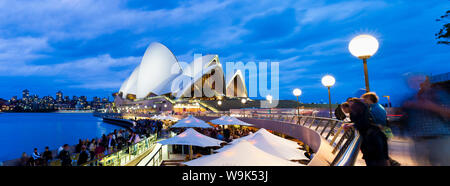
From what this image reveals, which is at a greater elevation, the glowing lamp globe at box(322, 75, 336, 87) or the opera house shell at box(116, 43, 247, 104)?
the opera house shell at box(116, 43, 247, 104)

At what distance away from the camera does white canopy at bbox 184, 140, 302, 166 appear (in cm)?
417

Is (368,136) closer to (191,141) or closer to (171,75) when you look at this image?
(191,141)

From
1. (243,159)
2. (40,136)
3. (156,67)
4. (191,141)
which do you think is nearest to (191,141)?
(191,141)

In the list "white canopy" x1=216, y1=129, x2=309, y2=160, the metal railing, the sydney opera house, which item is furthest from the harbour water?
the metal railing

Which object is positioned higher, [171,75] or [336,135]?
[171,75]

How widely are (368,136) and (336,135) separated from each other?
2.98 metres

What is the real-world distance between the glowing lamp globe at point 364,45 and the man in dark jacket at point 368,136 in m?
1.96

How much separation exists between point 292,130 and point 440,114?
7.95 metres

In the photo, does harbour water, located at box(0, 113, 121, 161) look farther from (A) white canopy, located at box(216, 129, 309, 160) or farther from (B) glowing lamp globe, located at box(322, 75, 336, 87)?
(B) glowing lamp globe, located at box(322, 75, 336, 87)

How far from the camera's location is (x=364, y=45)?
4027 mm

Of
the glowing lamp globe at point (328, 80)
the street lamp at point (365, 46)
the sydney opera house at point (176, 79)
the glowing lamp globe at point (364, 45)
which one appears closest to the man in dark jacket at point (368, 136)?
the street lamp at point (365, 46)

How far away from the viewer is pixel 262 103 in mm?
57531
